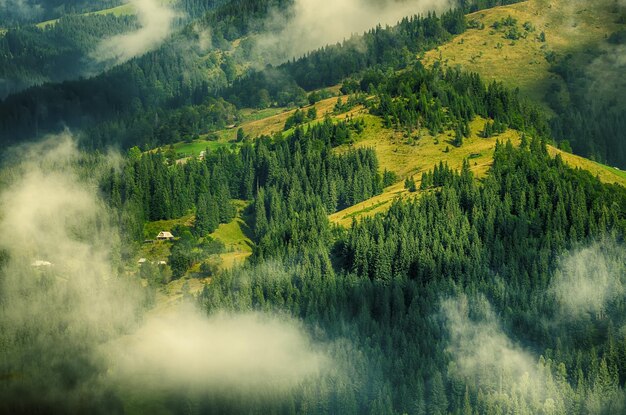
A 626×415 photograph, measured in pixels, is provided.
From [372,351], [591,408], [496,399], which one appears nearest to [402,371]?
[372,351]

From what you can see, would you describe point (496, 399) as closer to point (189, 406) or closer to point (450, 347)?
point (450, 347)

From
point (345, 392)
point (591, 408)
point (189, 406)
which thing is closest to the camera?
point (591, 408)

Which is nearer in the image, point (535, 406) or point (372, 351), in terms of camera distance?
point (535, 406)

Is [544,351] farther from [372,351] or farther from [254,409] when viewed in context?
[254,409]

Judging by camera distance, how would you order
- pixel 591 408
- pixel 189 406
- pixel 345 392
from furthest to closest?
pixel 189 406, pixel 345 392, pixel 591 408

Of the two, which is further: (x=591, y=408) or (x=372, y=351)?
(x=372, y=351)

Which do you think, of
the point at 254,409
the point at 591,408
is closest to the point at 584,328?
the point at 591,408

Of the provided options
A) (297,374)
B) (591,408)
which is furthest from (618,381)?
(297,374)

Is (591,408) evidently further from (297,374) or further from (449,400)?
(297,374)
